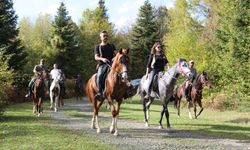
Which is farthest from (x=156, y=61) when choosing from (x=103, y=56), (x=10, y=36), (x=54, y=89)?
(x=10, y=36)

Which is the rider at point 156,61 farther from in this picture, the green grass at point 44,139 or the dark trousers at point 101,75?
the green grass at point 44,139

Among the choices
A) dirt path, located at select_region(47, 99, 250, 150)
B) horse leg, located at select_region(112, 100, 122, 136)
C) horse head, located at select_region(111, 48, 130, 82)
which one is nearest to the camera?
dirt path, located at select_region(47, 99, 250, 150)

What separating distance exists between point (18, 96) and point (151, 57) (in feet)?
91.8

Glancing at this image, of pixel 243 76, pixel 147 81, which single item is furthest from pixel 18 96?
pixel 147 81

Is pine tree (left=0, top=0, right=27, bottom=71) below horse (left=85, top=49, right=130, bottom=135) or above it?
above

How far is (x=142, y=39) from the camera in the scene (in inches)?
2825

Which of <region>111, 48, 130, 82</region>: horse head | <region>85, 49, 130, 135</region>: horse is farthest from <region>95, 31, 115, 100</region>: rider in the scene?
<region>111, 48, 130, 82</region>: horse head

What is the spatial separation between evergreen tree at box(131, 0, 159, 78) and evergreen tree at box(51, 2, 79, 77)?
10.9m

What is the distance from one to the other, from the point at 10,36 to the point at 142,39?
103ft

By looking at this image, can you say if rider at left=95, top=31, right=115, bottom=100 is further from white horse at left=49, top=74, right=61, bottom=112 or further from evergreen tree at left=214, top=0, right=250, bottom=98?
evergreen tree at left=214, top=0, right=250, bottom=98

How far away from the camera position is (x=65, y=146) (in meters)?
12.3

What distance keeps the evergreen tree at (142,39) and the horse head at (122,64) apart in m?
56.4

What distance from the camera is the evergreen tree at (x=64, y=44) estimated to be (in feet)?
206

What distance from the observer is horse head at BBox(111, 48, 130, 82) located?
1433 cm
